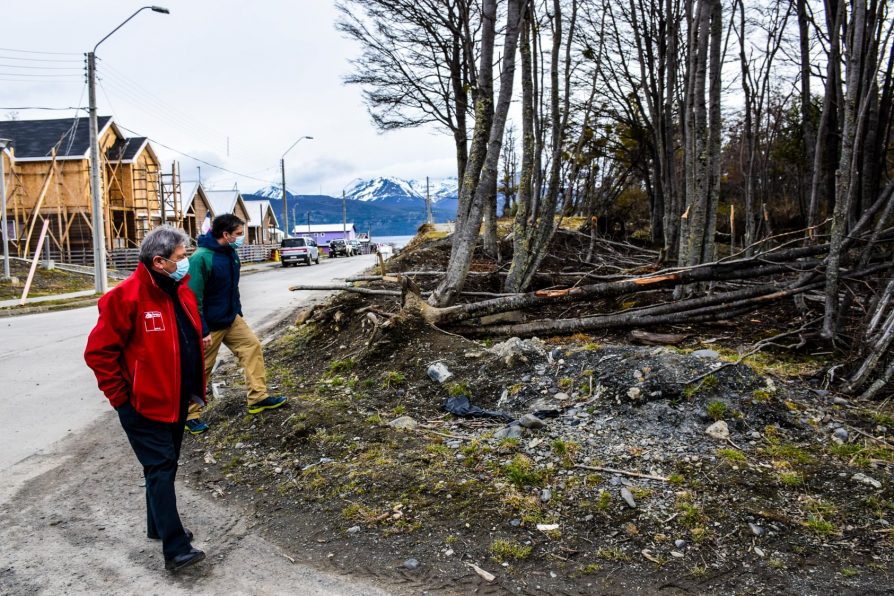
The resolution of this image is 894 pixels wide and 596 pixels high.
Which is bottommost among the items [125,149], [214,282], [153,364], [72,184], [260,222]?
[153,364]

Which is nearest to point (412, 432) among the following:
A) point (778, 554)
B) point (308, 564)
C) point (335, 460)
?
point (335, 460)

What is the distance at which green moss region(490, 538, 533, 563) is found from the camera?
3.49 meters

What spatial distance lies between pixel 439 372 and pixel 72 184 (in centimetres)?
3408

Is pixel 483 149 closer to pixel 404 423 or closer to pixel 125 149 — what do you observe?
pixel 404 423

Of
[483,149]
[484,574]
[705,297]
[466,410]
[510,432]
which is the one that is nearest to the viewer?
[484,574]

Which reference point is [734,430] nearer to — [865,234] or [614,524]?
[614,524]

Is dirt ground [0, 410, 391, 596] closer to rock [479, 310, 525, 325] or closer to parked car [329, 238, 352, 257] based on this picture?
rock [479, 310, 525, 325]

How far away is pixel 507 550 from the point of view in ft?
11.6

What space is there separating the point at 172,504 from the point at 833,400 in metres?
5.04

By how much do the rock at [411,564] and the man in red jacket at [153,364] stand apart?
46.3 inches

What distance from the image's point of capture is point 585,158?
2111 centimetres

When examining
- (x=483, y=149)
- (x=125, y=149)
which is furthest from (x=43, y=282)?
(x=483, y=149)

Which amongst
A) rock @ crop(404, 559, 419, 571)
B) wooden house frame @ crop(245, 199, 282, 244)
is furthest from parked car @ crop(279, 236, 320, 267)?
rock @ crop(404, 559, 419, 571)

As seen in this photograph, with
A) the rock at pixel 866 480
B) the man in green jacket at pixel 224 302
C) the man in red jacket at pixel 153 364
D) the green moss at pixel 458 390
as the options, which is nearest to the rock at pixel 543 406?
the green moss at pixel 458 390
